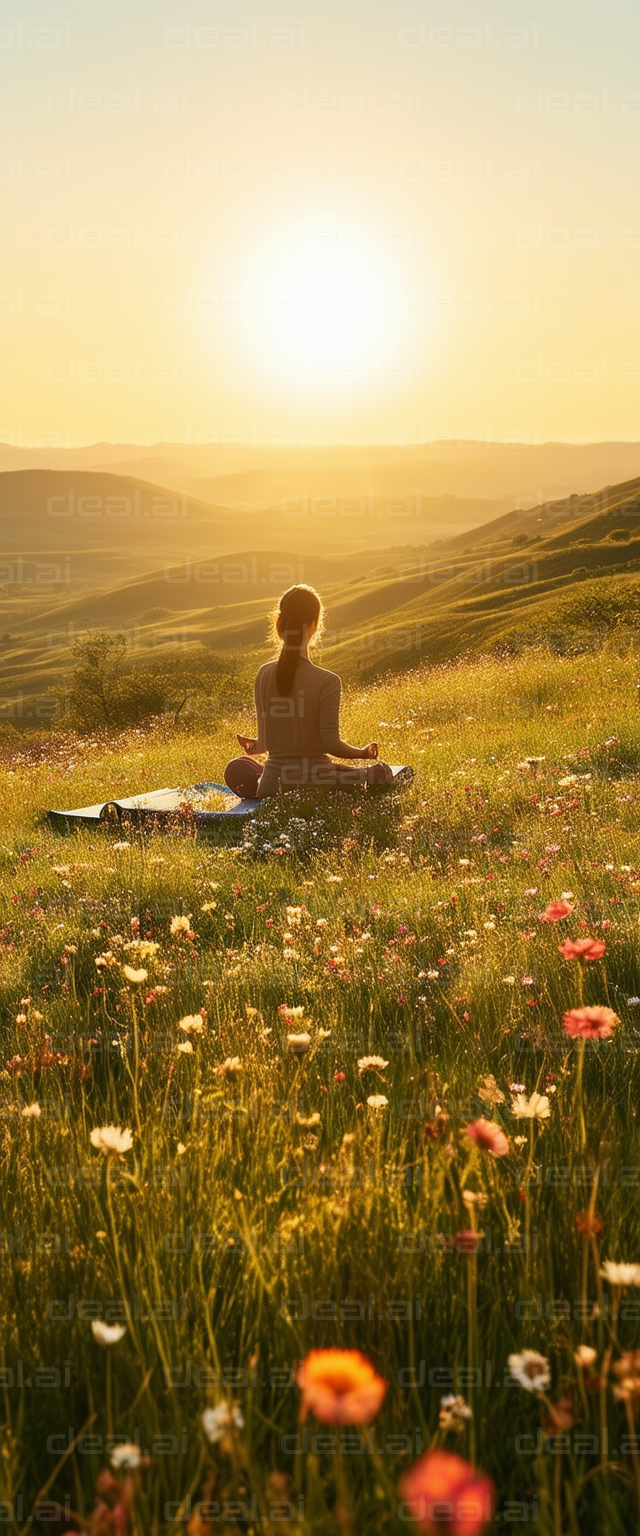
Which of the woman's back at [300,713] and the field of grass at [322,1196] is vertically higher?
the woman's back at [300,713]

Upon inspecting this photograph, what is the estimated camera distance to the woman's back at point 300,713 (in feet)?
33.1

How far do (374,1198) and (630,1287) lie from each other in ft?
2.15

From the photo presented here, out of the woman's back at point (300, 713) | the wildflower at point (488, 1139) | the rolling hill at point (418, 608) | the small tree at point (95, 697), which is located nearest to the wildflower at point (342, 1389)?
the wildflower at point (488, 1139)

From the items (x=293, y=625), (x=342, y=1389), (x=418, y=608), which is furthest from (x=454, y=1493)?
(x=418, y=608)

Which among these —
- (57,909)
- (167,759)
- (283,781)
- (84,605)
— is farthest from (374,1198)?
(84,605)

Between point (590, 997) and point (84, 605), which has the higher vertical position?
point (84, 605)

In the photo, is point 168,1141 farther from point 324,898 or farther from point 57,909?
point 57,909

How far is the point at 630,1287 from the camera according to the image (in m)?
2.22

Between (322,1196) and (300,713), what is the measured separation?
8.01 metres

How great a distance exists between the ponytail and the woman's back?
120 mm

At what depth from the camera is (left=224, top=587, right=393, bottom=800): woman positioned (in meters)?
9.99

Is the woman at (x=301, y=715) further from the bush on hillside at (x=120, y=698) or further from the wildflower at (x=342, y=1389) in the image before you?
the bush on hillside at (x=120, y=698)

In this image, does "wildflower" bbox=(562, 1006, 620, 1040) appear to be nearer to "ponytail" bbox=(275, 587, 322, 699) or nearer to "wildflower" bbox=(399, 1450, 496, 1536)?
"wildflower" bbox=(399, 1450, 496, 1536)

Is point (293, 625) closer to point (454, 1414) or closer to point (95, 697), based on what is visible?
point (454, 1414)
